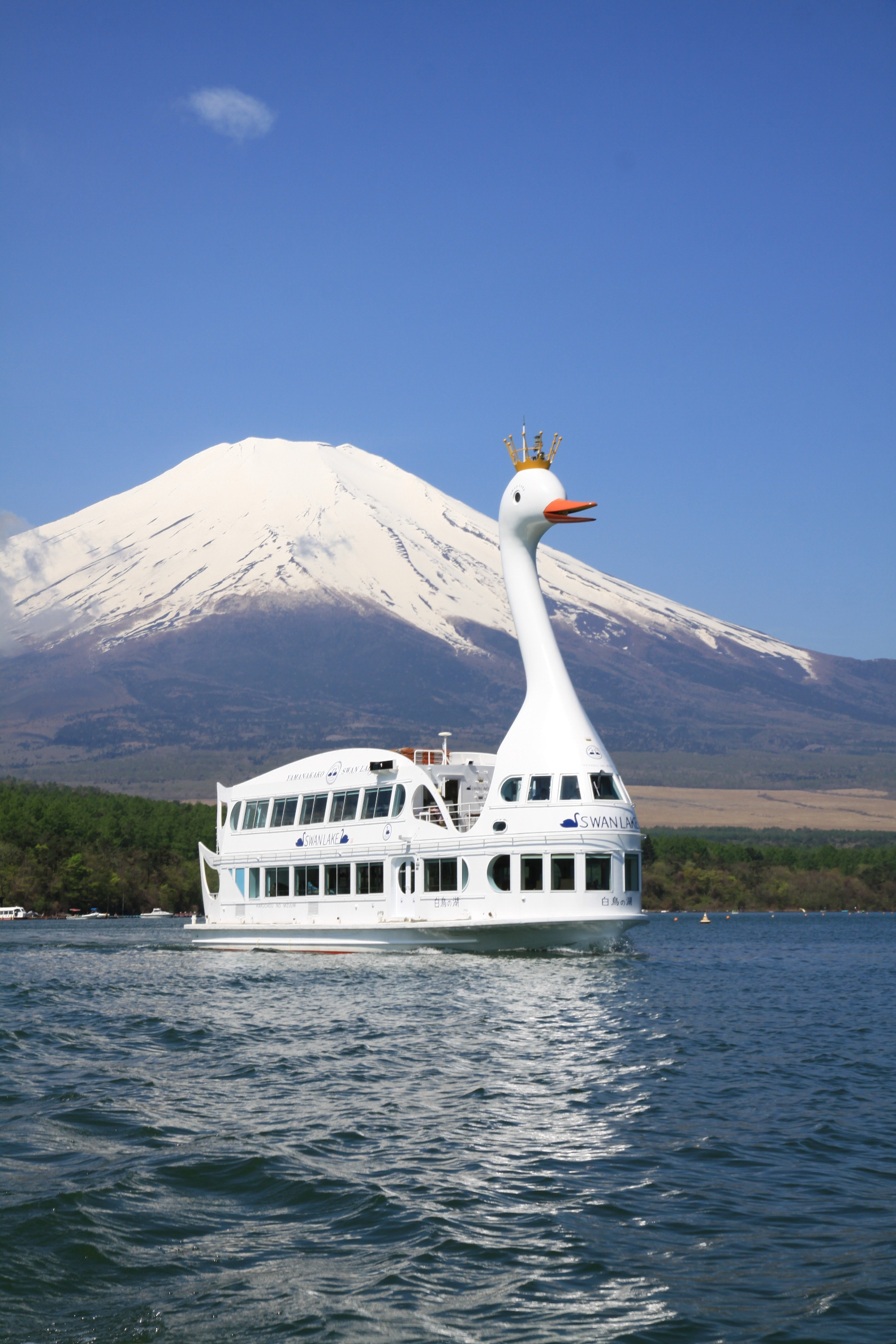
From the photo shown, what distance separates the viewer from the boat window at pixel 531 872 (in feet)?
125

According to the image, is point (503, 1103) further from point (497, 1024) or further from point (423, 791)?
point (423, 791)

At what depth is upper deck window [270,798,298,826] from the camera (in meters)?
47.3

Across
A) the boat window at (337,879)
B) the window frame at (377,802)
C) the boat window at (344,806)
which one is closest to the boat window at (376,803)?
the window frame at (377,802)

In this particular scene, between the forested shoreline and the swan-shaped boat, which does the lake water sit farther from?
the forested shoreline

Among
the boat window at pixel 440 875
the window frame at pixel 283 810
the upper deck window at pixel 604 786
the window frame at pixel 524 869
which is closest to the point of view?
the window frame at pixel 524 869

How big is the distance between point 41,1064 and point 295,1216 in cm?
984

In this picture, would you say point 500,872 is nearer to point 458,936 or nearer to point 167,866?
point 458,936

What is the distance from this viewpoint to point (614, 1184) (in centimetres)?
1326

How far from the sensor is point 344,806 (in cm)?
4497

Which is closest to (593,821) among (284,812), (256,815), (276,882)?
(284,812)

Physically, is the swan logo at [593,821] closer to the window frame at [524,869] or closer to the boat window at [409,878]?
the window frame at [524,869]

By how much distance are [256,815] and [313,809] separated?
3.88m

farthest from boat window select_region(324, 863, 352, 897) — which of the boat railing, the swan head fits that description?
the swan head

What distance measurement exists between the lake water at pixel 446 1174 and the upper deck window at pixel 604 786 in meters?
10.3
